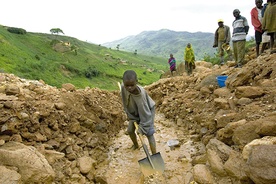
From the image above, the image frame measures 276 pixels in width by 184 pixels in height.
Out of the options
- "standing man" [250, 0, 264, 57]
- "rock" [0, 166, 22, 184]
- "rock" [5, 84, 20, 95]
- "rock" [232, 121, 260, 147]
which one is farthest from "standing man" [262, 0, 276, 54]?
"rock" [0, 166, 22, 184]

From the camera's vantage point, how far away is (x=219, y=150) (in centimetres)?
345

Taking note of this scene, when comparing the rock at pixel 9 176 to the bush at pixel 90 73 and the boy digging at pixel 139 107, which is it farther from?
the bush at pixel 90 73

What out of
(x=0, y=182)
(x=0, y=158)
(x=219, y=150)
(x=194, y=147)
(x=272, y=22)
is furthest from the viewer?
(x=272, y=22)

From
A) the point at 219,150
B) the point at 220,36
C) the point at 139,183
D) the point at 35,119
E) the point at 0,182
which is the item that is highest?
the point at 220,36

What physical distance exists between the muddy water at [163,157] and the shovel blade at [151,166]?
0.35 ft

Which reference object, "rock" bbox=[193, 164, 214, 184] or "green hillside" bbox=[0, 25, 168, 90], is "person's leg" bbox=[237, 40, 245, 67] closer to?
"rock" bbox=[193, 164, 214, 184]

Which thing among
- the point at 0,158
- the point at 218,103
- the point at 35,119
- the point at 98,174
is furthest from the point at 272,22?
the point at 0,158

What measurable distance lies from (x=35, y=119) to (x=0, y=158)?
941 millimetres

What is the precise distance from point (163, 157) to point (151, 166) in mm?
851

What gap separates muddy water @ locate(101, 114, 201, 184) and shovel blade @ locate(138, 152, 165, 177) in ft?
0.35

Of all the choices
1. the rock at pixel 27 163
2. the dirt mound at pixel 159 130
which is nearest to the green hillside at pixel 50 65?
the dirt mound at pixel 159 130

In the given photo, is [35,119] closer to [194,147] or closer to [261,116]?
[194,147]

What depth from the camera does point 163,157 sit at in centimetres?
443

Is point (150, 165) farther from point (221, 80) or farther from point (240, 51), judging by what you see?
point (240, 51)
